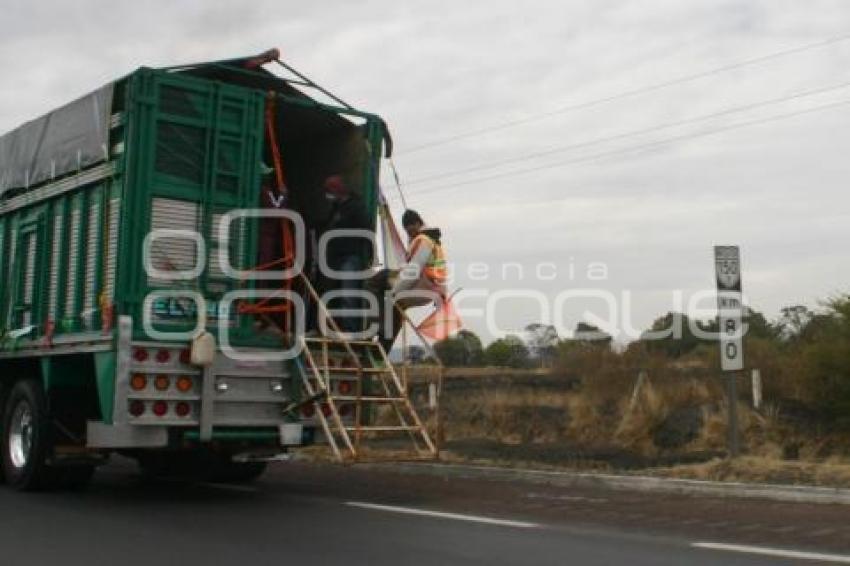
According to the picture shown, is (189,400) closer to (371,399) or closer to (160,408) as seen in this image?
(160,408)

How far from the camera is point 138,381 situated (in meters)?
9.08

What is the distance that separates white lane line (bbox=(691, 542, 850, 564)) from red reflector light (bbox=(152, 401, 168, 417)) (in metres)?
4.53

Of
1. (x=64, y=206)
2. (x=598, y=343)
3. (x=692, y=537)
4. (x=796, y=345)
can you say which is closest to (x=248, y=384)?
(x=64, y=206)

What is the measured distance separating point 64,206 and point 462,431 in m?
9.26

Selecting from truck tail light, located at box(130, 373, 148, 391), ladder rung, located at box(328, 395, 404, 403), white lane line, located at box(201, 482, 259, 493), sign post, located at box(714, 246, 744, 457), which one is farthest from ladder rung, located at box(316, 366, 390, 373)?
sign post, located at box(714, 246, 744, 457)

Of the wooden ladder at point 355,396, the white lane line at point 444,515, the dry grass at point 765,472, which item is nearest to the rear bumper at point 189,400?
the wooden ladder at point 355,396

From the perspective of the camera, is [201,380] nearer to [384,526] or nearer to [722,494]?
[384,526]

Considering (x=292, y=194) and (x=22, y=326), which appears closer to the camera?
(x=22, y=326)

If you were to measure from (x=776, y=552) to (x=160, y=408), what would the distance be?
5139 millimetres

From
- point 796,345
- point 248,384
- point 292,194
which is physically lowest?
point 248,384

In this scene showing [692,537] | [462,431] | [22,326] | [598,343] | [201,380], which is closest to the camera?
[692,537]

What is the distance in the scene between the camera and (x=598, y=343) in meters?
22.5

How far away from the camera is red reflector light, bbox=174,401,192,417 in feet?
30.3

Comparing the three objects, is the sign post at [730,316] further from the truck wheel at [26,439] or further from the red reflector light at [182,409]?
the truck wheel at [26,439]
